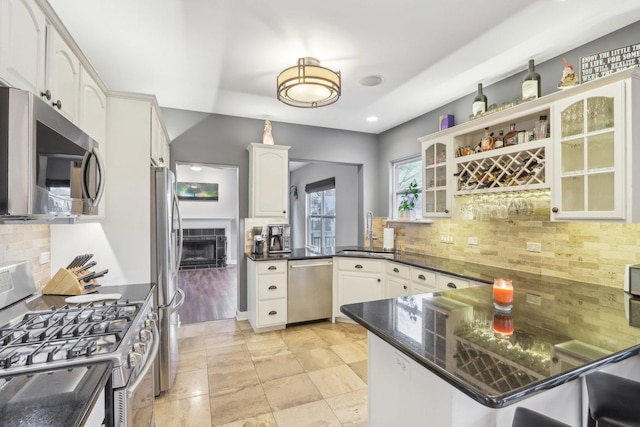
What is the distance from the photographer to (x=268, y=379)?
2541 millimetres

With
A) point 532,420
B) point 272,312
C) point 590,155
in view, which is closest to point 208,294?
point 272,312

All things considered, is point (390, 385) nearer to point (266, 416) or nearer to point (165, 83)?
point (266, 416)

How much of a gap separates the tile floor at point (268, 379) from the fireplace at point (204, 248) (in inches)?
174

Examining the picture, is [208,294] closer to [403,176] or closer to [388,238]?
[388,238]

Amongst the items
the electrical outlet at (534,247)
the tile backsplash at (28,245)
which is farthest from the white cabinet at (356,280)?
the tile backsplash at (28,245)

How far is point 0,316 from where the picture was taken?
4.91 ft

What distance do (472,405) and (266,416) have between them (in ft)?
5.05

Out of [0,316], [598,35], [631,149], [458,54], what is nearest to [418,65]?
[458,54]

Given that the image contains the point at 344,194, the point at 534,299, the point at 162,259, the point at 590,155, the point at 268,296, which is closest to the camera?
the point at 534,299

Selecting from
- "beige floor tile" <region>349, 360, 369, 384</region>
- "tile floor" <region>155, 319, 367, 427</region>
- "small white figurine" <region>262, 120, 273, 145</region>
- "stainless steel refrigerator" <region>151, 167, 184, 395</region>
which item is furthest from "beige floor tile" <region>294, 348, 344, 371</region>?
"small white figurine" <region>262, 120, 273, 145</region>

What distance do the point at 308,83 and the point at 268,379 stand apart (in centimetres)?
234

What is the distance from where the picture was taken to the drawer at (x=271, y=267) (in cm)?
355

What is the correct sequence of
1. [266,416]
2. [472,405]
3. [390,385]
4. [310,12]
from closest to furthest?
1. [472,405]
2. [390,385]
3. [310,12]
4. [266,416]

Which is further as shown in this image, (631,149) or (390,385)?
(631,149)
